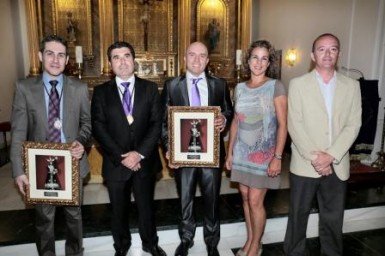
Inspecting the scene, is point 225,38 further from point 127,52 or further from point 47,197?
point 47,197

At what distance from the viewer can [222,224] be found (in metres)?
3.00

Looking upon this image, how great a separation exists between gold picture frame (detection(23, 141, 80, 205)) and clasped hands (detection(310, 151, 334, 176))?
62.4 inches

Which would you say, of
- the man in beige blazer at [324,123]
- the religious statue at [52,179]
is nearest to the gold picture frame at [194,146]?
the man in beige blazer at [324,123]

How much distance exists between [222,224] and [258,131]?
1.18 metres

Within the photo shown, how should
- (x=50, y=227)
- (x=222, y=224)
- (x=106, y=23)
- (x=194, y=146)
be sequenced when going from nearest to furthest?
(x=50, y=227)
(x=194, y=146)
(x=222, y=224)
(x=106, y=23)

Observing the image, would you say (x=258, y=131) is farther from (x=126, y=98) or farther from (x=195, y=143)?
(x=126, y=98)

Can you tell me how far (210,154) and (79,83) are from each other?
1.03 metres

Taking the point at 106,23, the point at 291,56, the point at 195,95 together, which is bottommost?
the point at 195,95

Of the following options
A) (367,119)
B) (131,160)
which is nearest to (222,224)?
(131,160)

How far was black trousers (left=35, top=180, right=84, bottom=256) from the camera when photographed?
7.10 feet

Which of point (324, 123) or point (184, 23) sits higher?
point (184, 23)

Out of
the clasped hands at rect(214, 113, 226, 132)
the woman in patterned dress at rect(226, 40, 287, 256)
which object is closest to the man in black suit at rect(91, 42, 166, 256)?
the clasped hands at rect(214, 113, 226, 132)

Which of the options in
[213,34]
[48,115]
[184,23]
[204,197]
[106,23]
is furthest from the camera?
[213,34]

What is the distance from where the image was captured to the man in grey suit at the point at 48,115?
2037 mm
